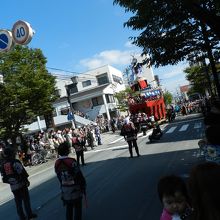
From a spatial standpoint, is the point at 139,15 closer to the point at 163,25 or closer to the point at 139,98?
the point at 163,25

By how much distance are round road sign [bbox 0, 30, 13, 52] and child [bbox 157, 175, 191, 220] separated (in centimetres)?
1636

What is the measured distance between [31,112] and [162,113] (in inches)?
488

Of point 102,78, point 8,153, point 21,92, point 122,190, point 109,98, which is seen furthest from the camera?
point 102,78

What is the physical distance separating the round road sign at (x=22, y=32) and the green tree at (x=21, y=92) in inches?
477

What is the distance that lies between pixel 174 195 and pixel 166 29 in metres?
9.37

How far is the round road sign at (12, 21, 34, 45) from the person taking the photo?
58.9 ft

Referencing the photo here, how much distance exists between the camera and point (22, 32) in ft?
59.7

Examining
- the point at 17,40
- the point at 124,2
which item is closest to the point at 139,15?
the point at 124,2

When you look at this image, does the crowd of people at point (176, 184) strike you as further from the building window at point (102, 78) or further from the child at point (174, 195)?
the building window at point (102, 78)

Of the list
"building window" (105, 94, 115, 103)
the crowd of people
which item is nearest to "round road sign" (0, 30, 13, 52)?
the crowd of people

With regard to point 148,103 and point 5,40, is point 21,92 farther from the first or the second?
point 5,40

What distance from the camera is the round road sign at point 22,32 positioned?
1795 centimetres

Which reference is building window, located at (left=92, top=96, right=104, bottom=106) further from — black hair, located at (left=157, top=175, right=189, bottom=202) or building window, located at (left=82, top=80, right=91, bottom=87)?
black hair, located at (left=157, top=175, right=189, bottom=202)

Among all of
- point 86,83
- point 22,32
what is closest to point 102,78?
point 86,83
